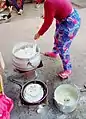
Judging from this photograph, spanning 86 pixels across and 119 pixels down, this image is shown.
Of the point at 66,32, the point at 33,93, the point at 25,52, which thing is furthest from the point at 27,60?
the point at 66,32

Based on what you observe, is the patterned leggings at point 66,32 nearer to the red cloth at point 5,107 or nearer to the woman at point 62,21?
the woman at point 62,21

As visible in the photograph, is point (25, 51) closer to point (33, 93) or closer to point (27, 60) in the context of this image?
point (27, 60)

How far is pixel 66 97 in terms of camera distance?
2.04 metres

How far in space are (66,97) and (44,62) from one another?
0.45 meters

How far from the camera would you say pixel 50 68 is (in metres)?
2.31

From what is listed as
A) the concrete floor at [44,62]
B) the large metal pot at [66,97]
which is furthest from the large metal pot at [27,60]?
the large metal pot at [66,97]

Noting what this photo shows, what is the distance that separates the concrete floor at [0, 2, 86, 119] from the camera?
6.53 feet

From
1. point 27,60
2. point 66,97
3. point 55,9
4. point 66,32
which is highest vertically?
point 55,9

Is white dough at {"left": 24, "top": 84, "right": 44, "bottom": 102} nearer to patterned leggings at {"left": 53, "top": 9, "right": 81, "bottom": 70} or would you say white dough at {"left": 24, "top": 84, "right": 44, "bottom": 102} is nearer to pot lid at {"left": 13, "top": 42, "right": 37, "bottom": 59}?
pot lid at {"left": 13, "top": 42, "right": 37, "bottom": 59}

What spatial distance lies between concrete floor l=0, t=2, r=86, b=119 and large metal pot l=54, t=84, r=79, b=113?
57 millimetres

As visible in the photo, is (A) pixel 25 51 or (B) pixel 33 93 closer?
(B) pixel 33 93

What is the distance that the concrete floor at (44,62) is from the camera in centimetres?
199

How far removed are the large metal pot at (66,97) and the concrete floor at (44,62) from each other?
0.06 meters

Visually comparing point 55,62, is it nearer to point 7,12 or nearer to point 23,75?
point 23,75
